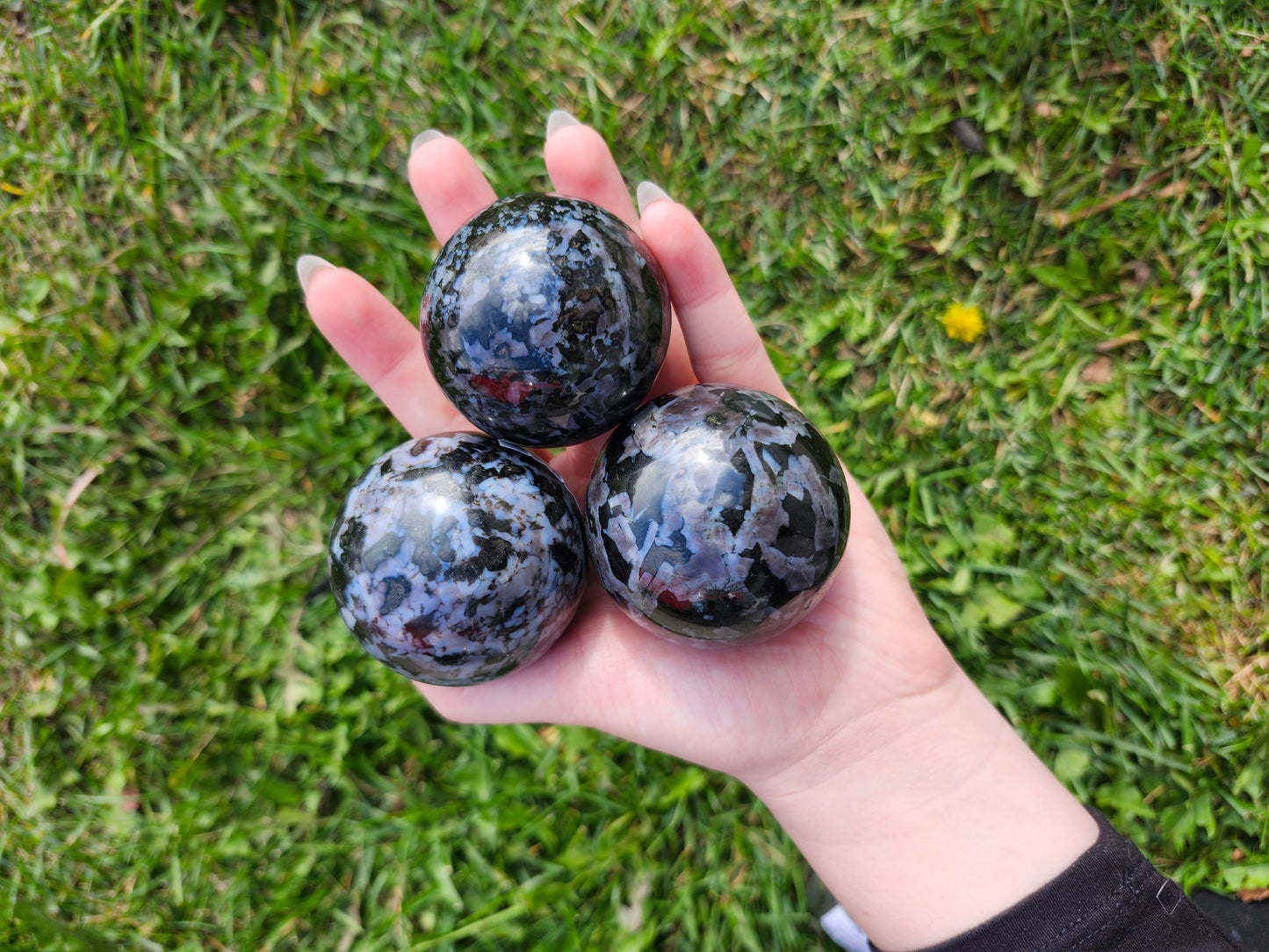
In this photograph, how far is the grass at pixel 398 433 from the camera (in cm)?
281

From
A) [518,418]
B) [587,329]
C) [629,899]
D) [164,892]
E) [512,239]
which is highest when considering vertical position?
[512,239]

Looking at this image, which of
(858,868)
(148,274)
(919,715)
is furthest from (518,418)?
(148,274)

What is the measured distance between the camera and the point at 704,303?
91.3 inches

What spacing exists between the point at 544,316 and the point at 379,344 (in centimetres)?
73

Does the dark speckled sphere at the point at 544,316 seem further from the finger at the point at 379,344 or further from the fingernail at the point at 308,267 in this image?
the fingernail at the point at 308,267

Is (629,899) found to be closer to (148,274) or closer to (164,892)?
(164,892)

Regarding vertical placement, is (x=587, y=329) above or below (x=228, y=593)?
above

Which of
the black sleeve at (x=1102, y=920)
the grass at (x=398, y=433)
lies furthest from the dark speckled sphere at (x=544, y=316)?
the black sleeve at (x=1102, y=920)

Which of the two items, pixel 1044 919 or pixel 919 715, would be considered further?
pixel 919 715

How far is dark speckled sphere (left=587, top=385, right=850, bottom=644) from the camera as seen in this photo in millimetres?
1864

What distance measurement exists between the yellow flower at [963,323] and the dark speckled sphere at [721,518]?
1229 millimetres

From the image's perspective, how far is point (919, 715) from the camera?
7.44 ft

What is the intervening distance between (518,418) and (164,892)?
2.18 metres

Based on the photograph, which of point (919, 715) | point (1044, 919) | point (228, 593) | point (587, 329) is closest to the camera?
point (587, 329)
